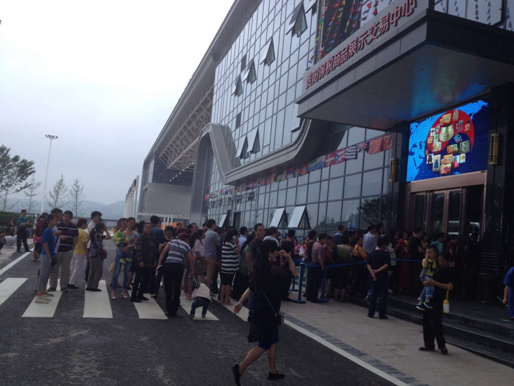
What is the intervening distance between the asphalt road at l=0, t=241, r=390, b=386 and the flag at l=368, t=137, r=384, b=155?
33.2ft

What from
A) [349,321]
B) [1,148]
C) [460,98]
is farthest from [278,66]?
[1,148]

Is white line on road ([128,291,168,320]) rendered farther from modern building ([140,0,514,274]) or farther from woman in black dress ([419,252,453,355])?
modern building ([140,0,514,274])

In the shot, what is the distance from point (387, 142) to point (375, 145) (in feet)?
2.24

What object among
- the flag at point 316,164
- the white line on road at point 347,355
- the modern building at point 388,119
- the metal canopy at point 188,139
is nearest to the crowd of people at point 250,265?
the white line on road at point 347,355

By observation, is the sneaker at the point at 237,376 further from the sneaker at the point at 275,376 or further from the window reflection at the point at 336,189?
the window reflection at the point at 336,189

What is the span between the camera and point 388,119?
15914 millimetres

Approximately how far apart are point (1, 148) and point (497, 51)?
1861 inches

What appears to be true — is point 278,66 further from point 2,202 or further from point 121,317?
point 2,202

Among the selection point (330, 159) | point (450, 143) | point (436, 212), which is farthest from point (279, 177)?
point (450, 143)

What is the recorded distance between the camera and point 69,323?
7.75 m

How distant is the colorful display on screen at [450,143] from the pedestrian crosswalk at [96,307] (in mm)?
7544

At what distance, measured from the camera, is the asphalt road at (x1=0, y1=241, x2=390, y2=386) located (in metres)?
5.34

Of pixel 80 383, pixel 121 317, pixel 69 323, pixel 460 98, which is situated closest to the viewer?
pixel 80 383

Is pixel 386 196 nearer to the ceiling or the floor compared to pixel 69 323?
nearer to the ceiling
